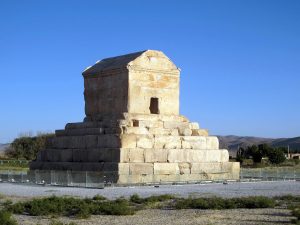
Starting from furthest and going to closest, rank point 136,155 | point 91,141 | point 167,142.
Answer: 1. point 91,141
2. point 167,142
3. point 136,155

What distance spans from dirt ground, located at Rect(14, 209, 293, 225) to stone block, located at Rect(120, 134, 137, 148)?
31.4ft

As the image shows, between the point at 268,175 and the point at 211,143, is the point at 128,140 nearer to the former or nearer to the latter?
the point at 211,143

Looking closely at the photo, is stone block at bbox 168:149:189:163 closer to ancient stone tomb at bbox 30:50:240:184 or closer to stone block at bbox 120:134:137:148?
ancient stone tomb at bbox 30:50:240:184

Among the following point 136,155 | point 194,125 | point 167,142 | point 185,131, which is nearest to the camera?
point 136,155

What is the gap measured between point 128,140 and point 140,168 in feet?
4.24

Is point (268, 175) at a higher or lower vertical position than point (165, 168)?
lower

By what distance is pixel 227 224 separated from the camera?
35.5 ft

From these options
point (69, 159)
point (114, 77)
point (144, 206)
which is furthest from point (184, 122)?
point (144, 206)

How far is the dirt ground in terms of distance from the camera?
36.7ft

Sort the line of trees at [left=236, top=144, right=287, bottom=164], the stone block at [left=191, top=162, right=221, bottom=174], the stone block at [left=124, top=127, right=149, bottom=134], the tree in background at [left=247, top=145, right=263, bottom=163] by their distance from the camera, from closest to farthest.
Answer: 1. the stone block at [left=124, top=127, right=149, bottom=134]
2. the stone block at [left=191, top=162, right=221, bottom=174]
3. the line of trees at [left=236, top=144, right=287, bottom=164]
4. the tree in background at [left=247, top=145, right=263, bottom=163]

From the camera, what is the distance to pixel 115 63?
2573cm

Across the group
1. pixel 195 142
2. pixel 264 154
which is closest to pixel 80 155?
pixel 195 142

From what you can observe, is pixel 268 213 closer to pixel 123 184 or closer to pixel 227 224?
pixel 227 224

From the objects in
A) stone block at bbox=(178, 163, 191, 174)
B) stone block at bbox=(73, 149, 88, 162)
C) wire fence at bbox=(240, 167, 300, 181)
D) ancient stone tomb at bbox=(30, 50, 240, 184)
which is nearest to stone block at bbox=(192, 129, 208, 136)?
ancient stone tomb at bbox=(30, 50, 240, 184)
